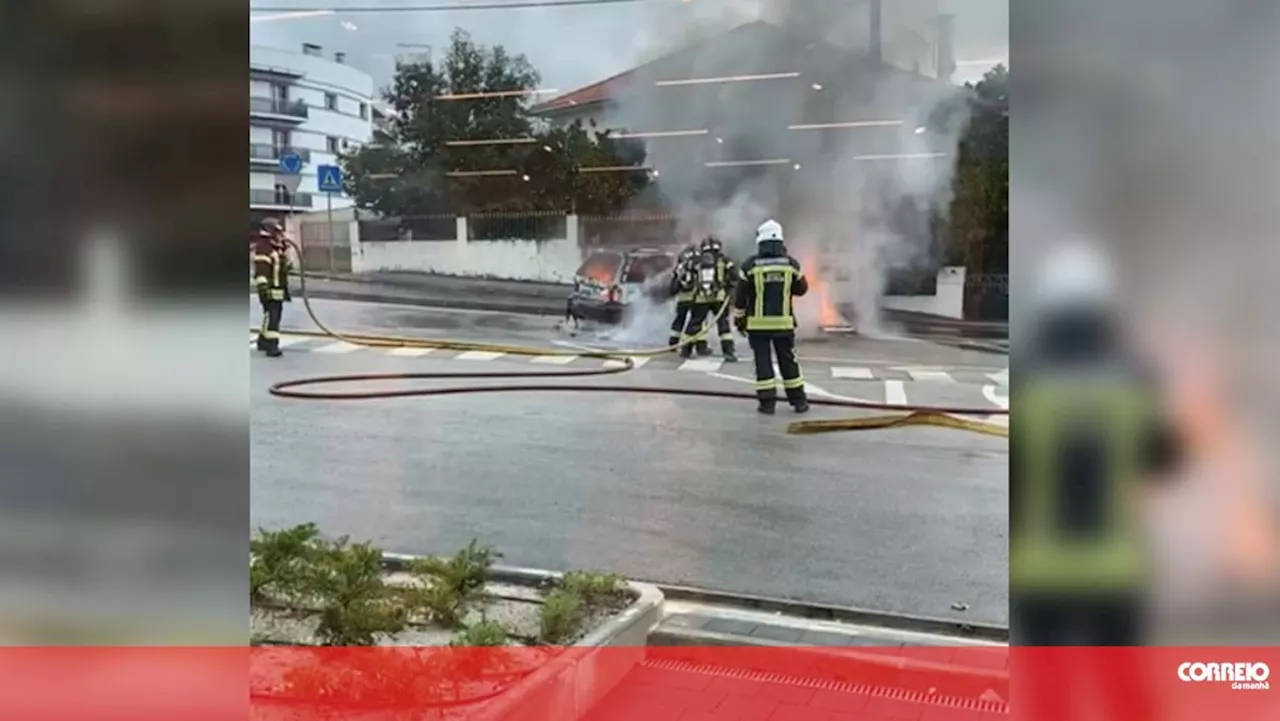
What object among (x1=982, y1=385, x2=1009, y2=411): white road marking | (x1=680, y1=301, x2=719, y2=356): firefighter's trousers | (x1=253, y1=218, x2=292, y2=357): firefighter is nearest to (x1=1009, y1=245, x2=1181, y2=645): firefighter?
(x1=982, y1=385, x2=1009, y2=411): white road marking

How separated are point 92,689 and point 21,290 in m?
1.06

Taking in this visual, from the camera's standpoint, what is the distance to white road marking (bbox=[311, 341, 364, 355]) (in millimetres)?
2878

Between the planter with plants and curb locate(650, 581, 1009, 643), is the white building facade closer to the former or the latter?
the planter with plants

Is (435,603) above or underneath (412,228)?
underneath

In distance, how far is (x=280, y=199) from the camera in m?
2.68

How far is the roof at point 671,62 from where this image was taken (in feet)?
7.94

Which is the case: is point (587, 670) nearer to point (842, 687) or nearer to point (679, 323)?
point (842, 687)

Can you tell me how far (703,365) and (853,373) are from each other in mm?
440

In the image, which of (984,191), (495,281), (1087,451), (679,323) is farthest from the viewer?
(495,281)

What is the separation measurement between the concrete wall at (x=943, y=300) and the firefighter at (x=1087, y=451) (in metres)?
0.40

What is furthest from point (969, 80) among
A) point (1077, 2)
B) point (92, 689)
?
point (92, 689)

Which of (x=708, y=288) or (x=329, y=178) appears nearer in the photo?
(x=708, y=288)

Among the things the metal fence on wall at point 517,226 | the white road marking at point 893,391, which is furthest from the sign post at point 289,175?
the white road marking at point 893,391

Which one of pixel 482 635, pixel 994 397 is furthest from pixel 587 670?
pixel 994 397
